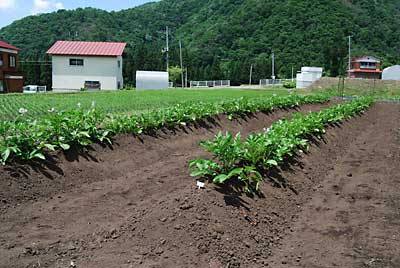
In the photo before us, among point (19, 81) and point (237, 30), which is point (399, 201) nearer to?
point (19, 81)

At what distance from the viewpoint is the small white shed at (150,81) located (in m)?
43.3

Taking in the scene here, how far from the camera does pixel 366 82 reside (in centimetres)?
3847

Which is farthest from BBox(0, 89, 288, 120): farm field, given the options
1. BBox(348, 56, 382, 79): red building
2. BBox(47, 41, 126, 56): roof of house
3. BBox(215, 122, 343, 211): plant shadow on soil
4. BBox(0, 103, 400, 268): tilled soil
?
BBox(348, 56, 382, 79): red building

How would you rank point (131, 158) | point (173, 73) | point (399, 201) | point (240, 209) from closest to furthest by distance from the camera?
1. point (240, 209)
2. point (399, 201)
3. point (131, 158)
4. point (173, 73)

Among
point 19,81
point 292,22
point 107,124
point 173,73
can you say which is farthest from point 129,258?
point 292,22

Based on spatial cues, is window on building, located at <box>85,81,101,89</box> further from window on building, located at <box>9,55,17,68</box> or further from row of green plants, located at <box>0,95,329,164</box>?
row of green plants, located at <box>0,95,329,164</box>

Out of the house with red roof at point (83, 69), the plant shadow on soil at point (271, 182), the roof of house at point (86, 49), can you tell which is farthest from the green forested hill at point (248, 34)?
the plant shadow on soil at point (271, 182)

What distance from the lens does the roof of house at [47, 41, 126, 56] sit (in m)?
42.2

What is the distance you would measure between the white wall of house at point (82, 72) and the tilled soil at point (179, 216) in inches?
1414

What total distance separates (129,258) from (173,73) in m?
59.2

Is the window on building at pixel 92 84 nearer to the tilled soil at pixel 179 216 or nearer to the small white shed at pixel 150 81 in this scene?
the small white shed at pixel 150 81

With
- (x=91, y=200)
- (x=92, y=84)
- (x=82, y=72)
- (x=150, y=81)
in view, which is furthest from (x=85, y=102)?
(x=82, y=72)

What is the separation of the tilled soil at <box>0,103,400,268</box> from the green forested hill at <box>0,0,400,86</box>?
55.7m

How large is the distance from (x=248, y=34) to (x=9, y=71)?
49.5 m
